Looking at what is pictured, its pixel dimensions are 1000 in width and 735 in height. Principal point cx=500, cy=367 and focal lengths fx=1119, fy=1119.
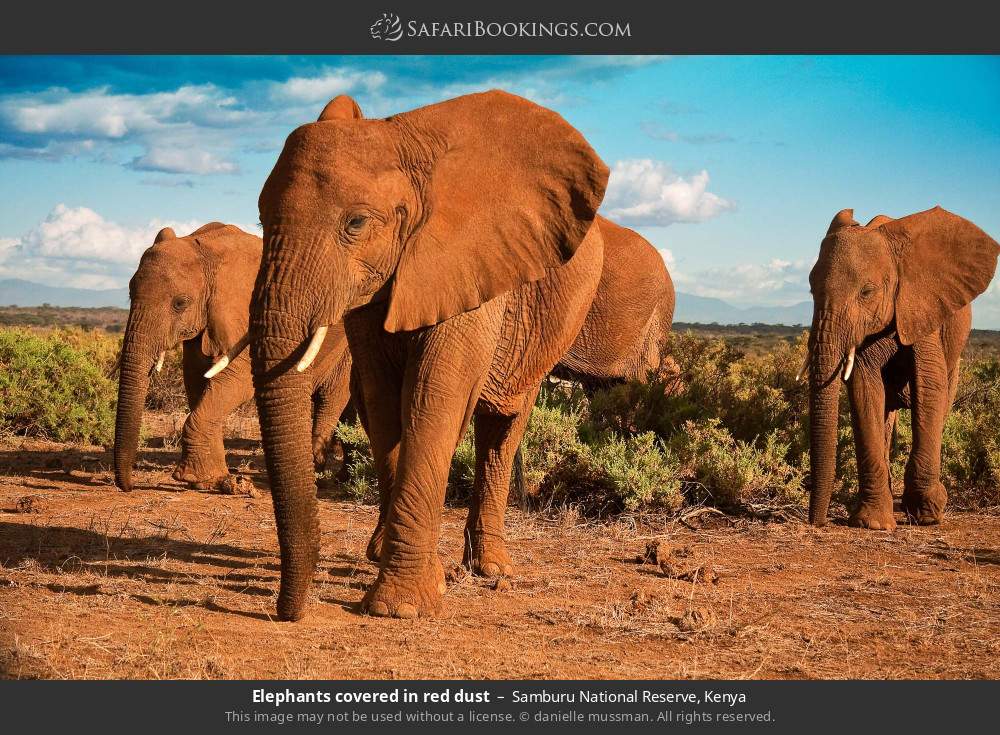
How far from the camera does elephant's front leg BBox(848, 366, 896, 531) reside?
9.85 metres

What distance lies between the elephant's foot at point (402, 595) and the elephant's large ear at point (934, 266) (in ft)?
18.5

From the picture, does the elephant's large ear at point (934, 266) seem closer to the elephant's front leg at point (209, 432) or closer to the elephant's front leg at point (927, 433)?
the elephant's front leg at point (927, 433)

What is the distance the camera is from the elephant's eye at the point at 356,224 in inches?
211

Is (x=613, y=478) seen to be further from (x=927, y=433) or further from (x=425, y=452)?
(x=425, y=452)

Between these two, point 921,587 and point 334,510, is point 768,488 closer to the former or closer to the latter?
point 921,587

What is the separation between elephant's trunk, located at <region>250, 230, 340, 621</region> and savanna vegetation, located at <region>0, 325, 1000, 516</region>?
15.0 feet

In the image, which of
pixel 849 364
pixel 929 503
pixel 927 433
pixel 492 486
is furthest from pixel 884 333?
pixel 492 486

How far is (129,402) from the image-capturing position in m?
10.2

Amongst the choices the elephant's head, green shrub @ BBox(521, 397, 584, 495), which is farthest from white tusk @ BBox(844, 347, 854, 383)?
the elephant's head

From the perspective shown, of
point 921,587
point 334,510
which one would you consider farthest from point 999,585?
point 334,510

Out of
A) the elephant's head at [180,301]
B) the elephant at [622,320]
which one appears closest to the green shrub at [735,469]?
the elephant at [622,320]

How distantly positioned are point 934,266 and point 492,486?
502 cm

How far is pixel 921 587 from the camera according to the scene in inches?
299

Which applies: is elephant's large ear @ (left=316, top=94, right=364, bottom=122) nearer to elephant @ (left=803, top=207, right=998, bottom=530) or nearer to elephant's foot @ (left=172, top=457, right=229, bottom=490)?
elephant @ (left=803, top=207, right=998, bottom=530)
